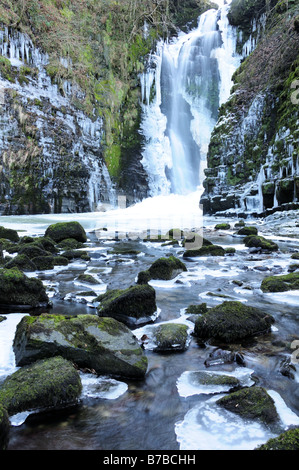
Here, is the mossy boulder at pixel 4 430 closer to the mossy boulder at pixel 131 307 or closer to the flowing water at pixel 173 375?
the flowing water at pixel 173 375

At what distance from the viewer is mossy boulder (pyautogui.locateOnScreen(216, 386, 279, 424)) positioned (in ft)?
6.31

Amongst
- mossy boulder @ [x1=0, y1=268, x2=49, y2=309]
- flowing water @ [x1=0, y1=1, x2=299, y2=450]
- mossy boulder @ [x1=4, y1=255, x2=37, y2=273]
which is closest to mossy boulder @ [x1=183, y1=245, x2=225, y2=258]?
flowing water @ [x1=0, y1=1, x2=299, y2=450]

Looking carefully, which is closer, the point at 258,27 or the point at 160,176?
the point at 258,27

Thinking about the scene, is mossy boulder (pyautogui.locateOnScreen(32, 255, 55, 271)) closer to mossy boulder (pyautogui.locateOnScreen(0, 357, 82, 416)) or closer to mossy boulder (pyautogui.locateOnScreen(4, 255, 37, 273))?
mossy boulder (pyautogui.locateOnScreen(4, 255, 37, 273))

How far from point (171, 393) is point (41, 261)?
484 cm

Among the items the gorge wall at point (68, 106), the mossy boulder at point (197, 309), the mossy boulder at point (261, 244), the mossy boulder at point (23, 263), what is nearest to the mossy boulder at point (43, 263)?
the mossy boulder at point (23, 263)

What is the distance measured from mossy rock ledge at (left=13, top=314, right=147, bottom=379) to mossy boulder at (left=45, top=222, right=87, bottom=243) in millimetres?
7956

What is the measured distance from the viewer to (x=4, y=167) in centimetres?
2011

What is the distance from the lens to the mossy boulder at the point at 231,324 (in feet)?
10.0

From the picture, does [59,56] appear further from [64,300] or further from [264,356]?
[264,356]

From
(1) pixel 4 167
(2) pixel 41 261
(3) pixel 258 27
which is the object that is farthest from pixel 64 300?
(3) pixel 258 27

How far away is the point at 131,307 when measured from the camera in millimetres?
3633

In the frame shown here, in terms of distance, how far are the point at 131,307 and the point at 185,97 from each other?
41098mm

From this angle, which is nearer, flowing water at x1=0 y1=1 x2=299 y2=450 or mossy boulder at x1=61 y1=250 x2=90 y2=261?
flowing water at x1=0 y1=1 x2=299 y2=450
